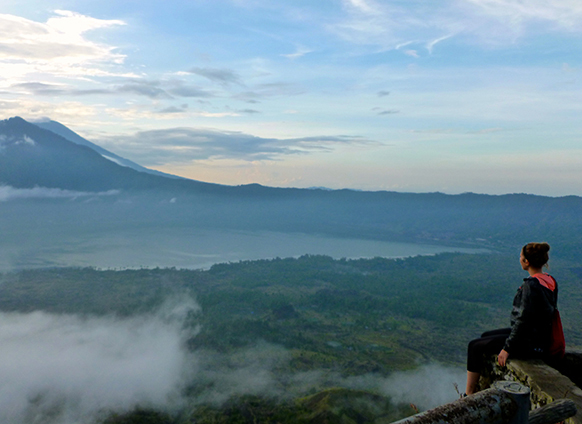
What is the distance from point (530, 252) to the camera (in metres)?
4.91

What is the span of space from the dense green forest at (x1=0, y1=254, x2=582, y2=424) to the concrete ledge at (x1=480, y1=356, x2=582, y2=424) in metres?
54.2

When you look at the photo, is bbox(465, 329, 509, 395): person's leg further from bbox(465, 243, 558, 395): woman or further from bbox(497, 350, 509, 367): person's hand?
bbox(497, 350, 509, 367): person's hand

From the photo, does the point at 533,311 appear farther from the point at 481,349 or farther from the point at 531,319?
the point at 481,349

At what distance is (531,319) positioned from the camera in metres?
4.71

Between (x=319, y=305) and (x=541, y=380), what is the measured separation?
359 feet

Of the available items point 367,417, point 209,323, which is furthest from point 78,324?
point 367,417

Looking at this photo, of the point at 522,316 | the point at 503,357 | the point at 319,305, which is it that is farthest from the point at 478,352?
the point at 319,305

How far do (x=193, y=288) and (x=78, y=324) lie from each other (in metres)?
34.4

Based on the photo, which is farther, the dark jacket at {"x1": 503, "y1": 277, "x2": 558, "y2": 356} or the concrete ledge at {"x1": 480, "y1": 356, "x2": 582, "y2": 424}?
the dark jacket at {"x1": 503, "y1": 277, "x2": 558, "y2": 356}

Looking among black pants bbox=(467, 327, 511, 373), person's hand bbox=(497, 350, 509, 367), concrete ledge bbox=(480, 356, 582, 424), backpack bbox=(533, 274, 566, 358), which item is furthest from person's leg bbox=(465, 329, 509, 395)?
backpack bbox=(533, 274, 566, 358)

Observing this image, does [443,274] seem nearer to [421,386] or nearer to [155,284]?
[421,386]

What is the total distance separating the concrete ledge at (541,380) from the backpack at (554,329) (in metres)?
0.27

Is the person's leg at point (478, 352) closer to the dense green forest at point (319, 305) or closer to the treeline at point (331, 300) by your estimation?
the dense green forest at point (319, 305)

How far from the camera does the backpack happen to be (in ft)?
15.5
